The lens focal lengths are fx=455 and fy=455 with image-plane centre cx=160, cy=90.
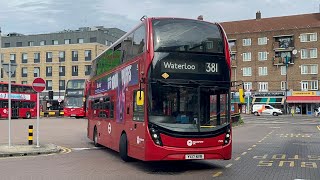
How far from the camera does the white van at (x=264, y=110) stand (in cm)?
7062

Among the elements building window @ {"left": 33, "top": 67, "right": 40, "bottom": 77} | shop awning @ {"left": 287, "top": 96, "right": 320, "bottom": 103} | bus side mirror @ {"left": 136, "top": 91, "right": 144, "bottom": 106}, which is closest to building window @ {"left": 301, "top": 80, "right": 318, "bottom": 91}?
shop awning @ {"left": 287, "top": 96, "right": 320, "bottom": 103}

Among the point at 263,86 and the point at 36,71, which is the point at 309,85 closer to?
the point at 263,86

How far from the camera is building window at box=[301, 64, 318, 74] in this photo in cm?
7425

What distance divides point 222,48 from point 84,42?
8030 centimetres

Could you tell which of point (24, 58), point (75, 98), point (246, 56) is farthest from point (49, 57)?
point (75, 98)

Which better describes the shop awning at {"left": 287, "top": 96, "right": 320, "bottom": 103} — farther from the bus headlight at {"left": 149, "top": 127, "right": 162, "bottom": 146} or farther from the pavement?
the bus headlight at {"left": 149, "top": 127, "right": 162, "bottom": 146}

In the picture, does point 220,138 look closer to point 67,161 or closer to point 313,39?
point 67,161

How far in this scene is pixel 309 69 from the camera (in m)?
74.8

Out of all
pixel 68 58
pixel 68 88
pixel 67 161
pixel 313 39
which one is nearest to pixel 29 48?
pixel 68 58

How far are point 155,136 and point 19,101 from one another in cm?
4410

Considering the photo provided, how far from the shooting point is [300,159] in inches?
555

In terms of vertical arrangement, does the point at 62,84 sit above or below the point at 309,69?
below

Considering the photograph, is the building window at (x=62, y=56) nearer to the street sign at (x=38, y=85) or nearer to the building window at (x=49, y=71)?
the building window at (x=49, y=71)

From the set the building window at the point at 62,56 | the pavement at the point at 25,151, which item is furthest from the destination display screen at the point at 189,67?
the building window at the point at 62,56
